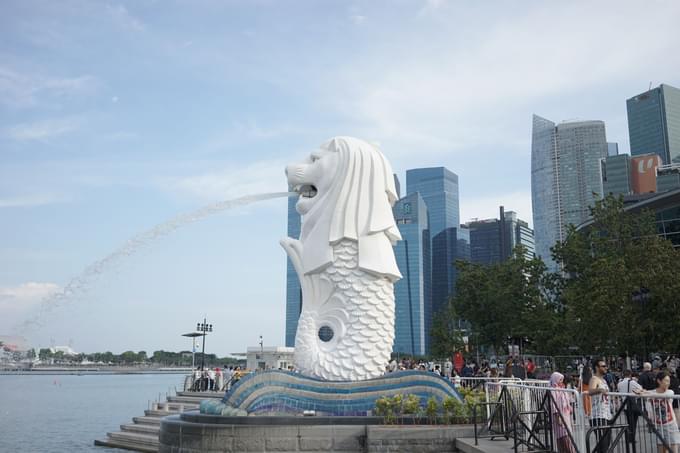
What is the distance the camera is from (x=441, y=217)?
150 meters

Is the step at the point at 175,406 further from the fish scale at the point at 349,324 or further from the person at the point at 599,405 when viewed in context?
the person at the point at 599,405

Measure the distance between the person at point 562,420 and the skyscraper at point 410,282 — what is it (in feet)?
321

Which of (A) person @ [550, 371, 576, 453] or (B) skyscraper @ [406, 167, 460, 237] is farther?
(B) skyscraper @ [406, 167, 460, 237]

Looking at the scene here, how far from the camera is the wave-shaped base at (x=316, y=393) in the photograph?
12.7 meters

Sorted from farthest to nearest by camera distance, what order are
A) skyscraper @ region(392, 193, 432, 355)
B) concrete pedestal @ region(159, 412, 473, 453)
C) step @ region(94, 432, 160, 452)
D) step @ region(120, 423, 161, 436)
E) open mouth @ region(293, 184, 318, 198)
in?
skyscraper @ region(392, 193, 432, 355), step @ region(120, 423, 161, 436), step @ region(94, 432, 160, 452), open mouth @ region(293, 184, 318, 198), concrete pedestal @ region(159, 412, 473, 453)

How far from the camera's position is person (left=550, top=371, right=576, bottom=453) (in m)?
8.05

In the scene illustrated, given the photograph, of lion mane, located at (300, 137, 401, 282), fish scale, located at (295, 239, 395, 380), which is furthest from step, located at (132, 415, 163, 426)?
lion mane, located at (300, 137, 401, 282)

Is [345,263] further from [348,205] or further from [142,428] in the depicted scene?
[142,428]

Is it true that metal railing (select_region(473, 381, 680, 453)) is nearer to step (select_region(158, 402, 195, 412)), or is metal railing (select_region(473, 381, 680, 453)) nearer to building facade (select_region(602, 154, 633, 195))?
step (select_region(158, 402, 195, 412))

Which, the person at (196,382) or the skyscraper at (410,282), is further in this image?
the skyscraper at (410,282)

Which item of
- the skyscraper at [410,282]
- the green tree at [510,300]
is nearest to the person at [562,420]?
the green tree at [510,300]

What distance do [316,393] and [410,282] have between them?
3896 inches

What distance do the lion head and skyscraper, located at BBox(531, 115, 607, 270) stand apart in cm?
13906

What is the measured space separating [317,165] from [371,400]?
20.0 feet
